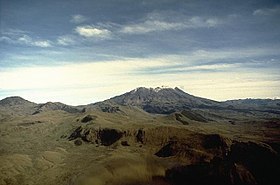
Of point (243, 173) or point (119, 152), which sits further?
point (119, 152)

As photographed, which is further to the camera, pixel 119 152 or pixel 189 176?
pixel 119 152

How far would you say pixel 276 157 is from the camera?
163 metres

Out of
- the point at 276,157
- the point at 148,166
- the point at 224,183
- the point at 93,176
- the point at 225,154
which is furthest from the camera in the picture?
the point at 225,154

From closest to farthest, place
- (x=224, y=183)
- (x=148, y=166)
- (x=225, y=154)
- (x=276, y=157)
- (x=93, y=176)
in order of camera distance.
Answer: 1. (x=224, y=183)
2. (x=93, y=176)
3. (x=276, y=157)
4. (x=148, y=166)
5. (x=225, y=154)

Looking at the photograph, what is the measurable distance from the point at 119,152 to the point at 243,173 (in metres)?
78.0

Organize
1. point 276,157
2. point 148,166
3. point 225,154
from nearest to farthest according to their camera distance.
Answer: point 276,157, point 148,166, point 225,154

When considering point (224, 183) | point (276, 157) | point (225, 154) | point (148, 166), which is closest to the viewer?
point (224, 183)

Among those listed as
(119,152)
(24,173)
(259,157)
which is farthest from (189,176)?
(24,173)

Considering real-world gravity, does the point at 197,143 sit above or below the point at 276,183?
above

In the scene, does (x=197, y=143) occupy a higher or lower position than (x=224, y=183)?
higher

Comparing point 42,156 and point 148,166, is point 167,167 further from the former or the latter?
point 42,156

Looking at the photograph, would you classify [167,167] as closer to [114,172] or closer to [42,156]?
[114,172]

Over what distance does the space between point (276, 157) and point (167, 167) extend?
53.8m

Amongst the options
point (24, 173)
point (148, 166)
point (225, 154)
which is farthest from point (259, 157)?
point (24, 173)
